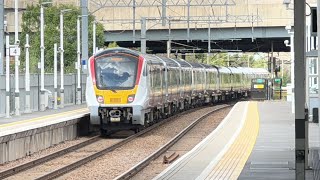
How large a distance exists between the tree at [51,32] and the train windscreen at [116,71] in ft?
112

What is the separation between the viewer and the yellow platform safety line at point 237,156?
16500 mm

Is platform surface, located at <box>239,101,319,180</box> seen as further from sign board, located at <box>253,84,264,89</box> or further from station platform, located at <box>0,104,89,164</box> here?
sign board, located at <box>253,84,264,89</box>

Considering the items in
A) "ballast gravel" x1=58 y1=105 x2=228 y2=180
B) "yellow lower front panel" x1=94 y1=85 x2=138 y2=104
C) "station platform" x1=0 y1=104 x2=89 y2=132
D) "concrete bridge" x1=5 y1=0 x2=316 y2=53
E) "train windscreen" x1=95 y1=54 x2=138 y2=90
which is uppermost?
"concrete bridge" x1=5 y1=0 x2=316 y2=53

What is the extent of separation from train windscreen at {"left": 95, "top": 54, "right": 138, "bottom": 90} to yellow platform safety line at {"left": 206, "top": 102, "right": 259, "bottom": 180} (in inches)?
174

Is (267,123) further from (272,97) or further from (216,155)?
(272,97)

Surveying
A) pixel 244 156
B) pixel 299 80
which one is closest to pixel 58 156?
pixel 244 156

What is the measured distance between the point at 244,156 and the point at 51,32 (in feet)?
151

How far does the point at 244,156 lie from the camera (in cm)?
2027

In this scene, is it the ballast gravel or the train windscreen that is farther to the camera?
the train windscreen

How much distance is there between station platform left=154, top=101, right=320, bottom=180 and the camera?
54.4 feet

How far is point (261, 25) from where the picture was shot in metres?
72.4

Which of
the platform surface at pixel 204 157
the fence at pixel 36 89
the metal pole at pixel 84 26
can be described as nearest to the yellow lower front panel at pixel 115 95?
the platform surface at pixel 204 157

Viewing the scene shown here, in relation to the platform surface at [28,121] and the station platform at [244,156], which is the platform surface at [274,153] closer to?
the station platform at [244,156]

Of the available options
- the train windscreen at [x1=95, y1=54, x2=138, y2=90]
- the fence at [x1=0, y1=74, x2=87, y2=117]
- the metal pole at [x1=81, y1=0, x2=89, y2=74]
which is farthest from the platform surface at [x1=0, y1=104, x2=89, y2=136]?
the metal pole at [x1=81, y1=0, x2=89, y2=74]
